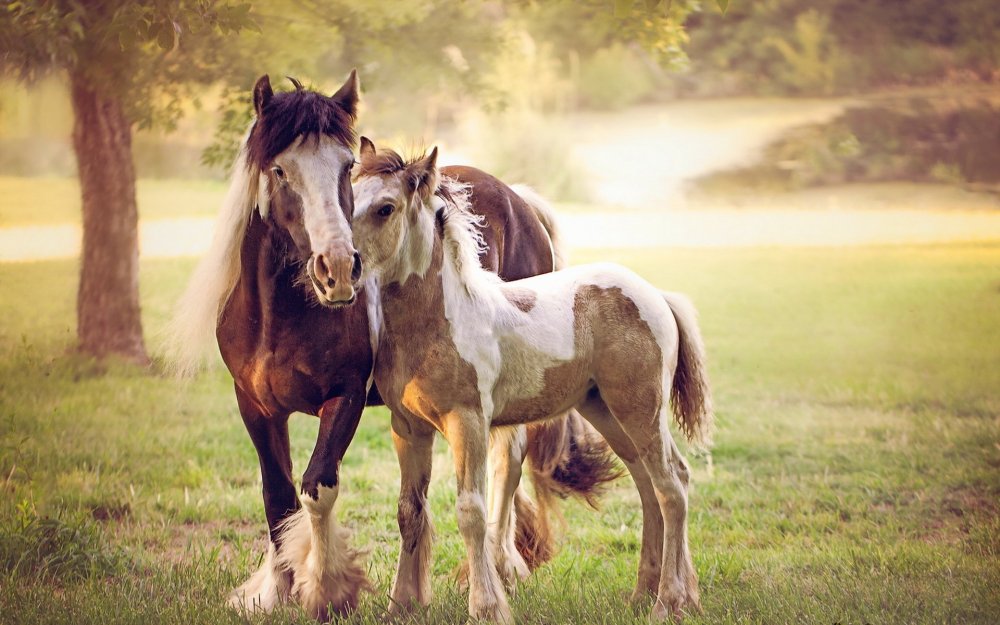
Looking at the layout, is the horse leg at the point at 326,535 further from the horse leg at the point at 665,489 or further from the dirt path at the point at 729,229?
the dirt path at the point at 729,229

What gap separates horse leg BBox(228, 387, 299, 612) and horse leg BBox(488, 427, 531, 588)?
93 centimetres

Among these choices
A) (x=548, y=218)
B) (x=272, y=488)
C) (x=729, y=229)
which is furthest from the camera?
(x=729, y=229)

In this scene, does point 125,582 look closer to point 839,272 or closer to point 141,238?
point 141,238

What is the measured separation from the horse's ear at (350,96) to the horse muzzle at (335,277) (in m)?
0.81

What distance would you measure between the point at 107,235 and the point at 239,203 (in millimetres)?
4671

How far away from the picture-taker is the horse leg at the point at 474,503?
3.58 metres

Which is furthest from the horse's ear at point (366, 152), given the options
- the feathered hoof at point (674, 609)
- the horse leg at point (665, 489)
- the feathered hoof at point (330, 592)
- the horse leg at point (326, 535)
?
the feathered hoof at point (674, 609)

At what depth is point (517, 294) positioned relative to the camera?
3934mm

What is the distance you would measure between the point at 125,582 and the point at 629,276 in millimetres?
2608

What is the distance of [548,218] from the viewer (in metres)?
5.55

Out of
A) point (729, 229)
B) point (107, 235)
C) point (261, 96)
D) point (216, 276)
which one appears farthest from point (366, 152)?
point (729, 229)

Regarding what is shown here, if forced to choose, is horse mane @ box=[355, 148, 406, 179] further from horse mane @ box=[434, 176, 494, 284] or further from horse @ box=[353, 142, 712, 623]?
horse mane @ box=[434, 176, 494, 284]

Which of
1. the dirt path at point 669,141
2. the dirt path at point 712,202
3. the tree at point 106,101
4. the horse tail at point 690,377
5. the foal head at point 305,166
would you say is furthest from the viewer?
the dirt path at point 669,141

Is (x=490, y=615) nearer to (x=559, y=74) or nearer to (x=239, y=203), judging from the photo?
(x=239, y=203)
